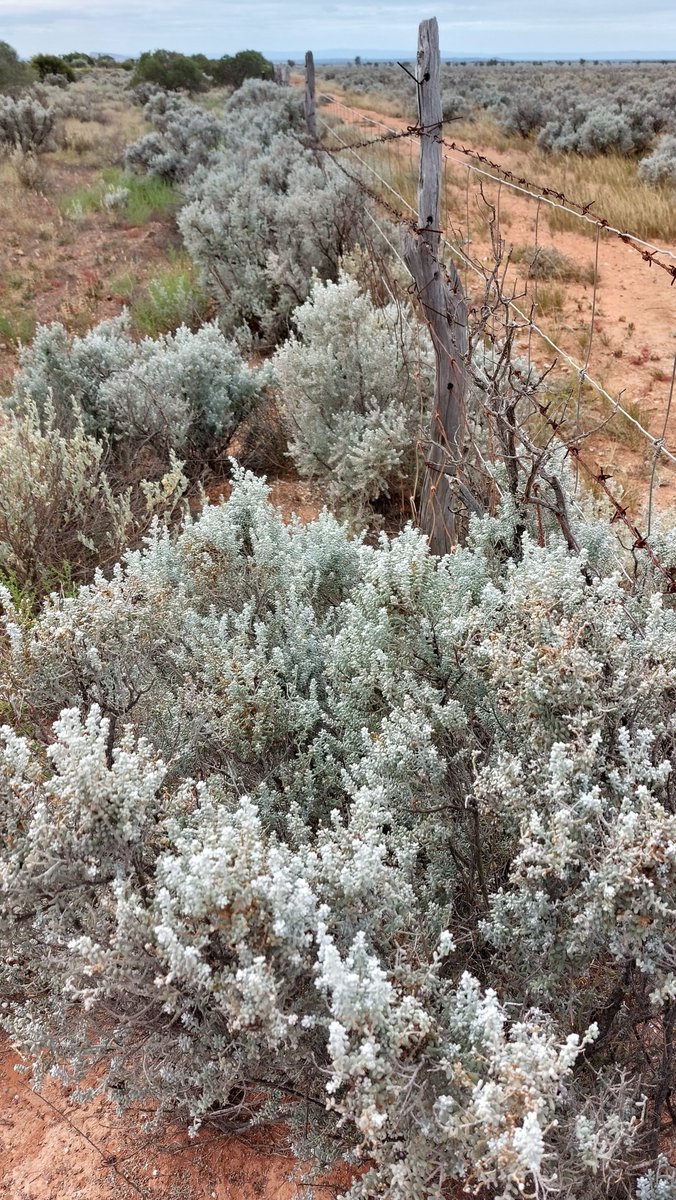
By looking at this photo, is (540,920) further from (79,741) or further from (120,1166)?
(120,1166)

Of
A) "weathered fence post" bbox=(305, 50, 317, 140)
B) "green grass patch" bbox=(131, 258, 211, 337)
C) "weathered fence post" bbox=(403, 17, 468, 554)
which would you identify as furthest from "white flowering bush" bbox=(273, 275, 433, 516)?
"weathered fence post" bbox=(305, 50, 317, 140)

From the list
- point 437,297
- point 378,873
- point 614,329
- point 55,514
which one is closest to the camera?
point 378,873

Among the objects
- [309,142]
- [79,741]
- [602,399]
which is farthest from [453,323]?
[309,142]

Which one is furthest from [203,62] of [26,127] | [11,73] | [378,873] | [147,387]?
[378,873]

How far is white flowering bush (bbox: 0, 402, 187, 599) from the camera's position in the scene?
3.99 meters

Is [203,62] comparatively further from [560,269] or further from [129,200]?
[560,269]

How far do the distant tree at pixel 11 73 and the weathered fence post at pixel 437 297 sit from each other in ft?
67.3

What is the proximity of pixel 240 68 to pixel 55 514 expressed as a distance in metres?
28.6

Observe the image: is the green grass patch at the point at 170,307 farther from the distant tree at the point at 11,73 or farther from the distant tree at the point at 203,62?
the distant tree at the point at 203,62

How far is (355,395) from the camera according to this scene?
4.98 metres

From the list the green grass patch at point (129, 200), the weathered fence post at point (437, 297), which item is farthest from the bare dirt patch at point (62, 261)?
the weathered fence post at point (437, 297)

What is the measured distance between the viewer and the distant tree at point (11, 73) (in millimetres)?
19672

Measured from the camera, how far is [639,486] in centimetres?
512

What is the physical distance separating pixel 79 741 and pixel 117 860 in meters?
0.28
